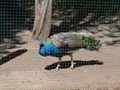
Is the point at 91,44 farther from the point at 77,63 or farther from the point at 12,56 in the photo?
the point at 12,56

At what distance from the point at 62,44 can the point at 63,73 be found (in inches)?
22.2

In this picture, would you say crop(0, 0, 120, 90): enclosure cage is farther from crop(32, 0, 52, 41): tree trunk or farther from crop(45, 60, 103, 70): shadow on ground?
crop(32, 0, 52, 41): tree trunk

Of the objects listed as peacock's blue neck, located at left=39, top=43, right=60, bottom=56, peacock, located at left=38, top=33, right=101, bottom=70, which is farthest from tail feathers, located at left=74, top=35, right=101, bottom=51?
peacock's blue neck, located at left=39, top=43, right=60, bottom=56

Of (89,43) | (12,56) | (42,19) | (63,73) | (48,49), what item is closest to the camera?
(48,49)

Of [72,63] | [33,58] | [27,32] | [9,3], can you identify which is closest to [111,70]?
[72,63]

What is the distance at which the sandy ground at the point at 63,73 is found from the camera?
6.54 m

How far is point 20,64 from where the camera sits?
7.79 meters

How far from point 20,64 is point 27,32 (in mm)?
2814

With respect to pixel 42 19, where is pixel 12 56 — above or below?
below

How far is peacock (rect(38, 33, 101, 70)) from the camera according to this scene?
706cm

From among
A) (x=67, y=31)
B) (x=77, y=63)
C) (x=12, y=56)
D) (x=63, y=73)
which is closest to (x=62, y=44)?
(x=63, y=73)

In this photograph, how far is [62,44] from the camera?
281 inches

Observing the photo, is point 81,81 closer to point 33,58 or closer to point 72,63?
point 72,63

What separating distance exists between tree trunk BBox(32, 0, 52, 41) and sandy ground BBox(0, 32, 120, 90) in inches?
40.5
